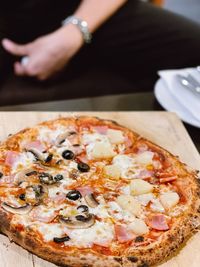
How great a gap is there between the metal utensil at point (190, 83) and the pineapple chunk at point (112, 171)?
478 mm

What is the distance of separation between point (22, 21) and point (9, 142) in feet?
2.76

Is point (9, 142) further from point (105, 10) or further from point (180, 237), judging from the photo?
point (105, 10)

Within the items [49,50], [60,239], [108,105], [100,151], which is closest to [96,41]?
[49,50]

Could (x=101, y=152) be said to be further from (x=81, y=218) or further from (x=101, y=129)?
(x=81, y=218)

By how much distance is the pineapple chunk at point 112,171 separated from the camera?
142 centimetres

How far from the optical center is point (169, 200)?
4.44 ft

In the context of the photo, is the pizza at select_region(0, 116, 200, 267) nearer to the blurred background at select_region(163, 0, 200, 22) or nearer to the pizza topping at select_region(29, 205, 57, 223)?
the pizza topping at select_region(29, 205, 57, 223)

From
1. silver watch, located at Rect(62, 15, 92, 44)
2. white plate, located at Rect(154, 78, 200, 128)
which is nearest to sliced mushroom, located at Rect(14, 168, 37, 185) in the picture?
white plate, located at Rect(154, 78, 200, 128)

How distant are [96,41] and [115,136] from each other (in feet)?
2.90

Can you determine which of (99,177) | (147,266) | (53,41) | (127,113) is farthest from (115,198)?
(53,41)

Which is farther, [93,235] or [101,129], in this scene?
[101,129]

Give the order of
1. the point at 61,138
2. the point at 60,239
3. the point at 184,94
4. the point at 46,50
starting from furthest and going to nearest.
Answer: the point at 46,50 → the point at 184,94 → the point at 61,138 → the point at 60,239

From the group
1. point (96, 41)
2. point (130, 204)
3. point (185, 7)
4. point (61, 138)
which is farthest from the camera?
point (185, 7)

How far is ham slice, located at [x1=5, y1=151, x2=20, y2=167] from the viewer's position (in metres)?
1.42
